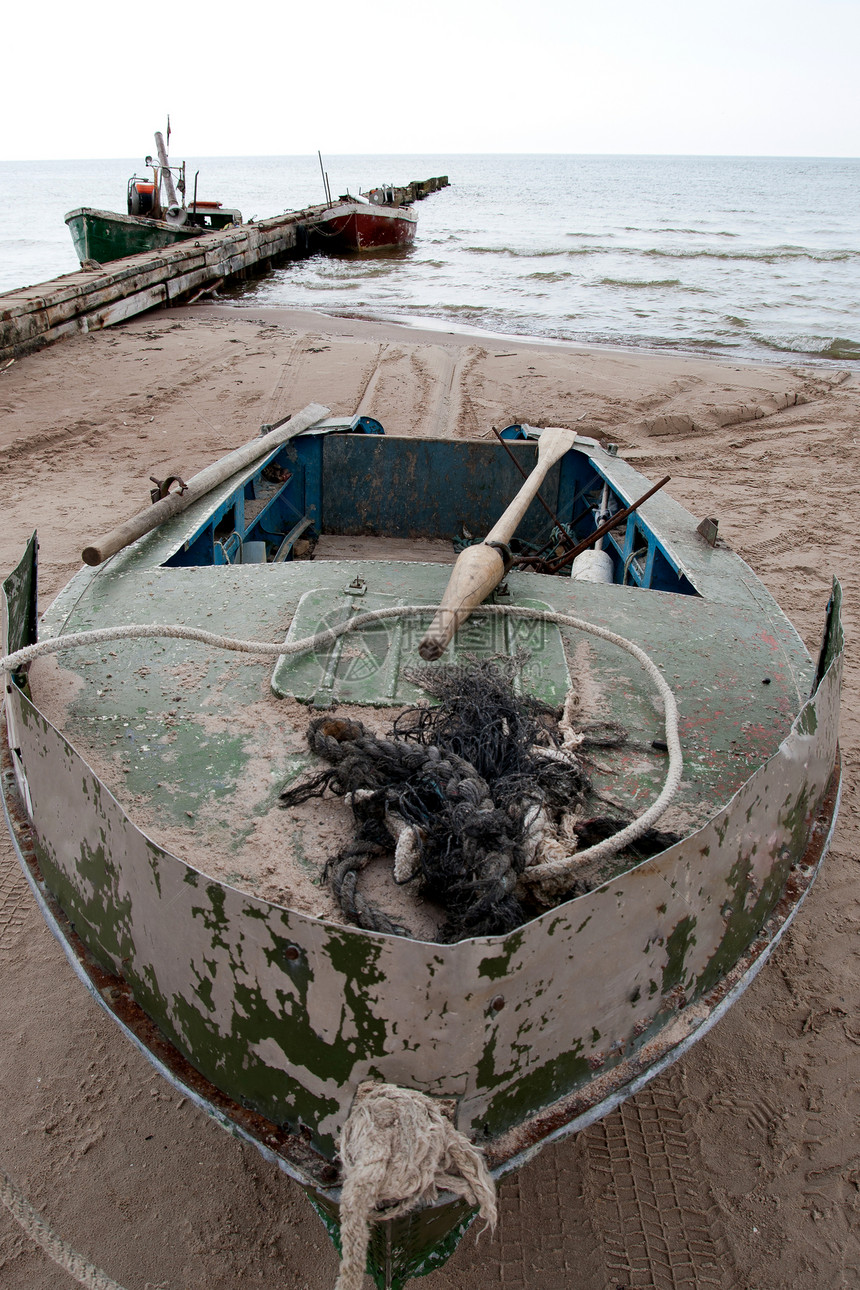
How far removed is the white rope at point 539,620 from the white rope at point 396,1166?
53 centimetres

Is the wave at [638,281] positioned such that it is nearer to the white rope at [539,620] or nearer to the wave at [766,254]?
the wave at [766,254]

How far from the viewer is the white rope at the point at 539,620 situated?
1.77 m

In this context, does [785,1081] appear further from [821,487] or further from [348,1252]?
[821,487]

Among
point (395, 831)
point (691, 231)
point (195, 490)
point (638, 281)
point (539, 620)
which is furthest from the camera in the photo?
point (691, 231)

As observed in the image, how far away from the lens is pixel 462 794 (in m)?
1.86

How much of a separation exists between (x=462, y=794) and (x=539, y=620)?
109 cm

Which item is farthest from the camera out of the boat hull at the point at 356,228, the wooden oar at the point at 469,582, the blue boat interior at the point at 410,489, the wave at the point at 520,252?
the wave at the point at 520,252

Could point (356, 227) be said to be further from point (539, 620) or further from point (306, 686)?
point (306, 686)

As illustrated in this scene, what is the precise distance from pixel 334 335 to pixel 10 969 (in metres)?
11.2

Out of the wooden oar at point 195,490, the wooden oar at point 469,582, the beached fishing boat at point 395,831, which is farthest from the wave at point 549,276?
the wooden oar at point 469,582

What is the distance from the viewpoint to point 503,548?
284 centimetres

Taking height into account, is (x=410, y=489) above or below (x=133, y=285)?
below

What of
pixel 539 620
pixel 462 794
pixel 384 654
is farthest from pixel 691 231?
pixel 462 794

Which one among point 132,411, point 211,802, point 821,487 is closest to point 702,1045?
point 211,802
